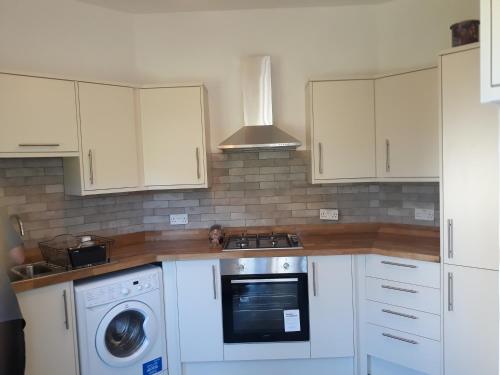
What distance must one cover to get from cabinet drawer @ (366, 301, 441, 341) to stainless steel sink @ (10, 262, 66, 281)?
1.96m

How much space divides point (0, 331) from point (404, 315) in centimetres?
221

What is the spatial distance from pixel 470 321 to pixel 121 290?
6.65 ft

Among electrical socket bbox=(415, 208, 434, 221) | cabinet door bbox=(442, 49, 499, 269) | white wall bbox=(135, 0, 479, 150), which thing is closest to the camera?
cabinet door bbox=(442, 49, 499, 269)

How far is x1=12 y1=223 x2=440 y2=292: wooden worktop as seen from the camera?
240cm

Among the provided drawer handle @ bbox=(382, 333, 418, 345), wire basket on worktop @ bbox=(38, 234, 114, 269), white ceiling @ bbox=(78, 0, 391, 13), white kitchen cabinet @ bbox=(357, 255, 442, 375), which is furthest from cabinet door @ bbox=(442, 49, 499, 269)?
wire basket on worktop @ bbox=(38, 234, 114, 269)

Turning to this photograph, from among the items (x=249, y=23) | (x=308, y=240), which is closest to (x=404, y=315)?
(x=308, y=240)

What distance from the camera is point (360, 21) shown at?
122 inches

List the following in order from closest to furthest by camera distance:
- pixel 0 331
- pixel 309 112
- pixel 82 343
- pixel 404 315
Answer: pixel 0 331, pixel 82 343, pixel 404 315, pixel 309 112

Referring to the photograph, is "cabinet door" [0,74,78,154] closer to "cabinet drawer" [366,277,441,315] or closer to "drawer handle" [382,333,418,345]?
"cabinet drawer" [366,277,441,315]

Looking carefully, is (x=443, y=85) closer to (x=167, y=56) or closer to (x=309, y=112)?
(x=309, y=112)

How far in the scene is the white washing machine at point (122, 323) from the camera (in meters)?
2.34

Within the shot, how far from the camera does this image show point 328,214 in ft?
10.5

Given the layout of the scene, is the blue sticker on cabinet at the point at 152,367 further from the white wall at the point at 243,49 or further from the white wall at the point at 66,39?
the white wall at the point at 66,39

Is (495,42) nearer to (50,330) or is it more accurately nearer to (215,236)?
(215,236)
